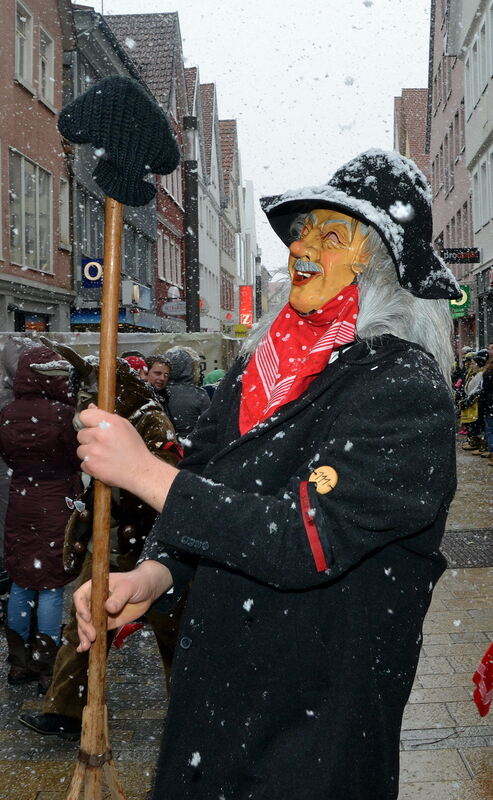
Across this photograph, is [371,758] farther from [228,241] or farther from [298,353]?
[228,241]

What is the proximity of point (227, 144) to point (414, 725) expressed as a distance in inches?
2248

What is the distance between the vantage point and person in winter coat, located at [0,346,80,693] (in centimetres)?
495

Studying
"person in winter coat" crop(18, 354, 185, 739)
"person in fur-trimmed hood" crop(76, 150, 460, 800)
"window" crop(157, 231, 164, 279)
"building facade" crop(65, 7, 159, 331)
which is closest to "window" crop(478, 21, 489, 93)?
"building facade" crop(65, 7, 159, 331)

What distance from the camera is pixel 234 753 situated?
66.8 inches

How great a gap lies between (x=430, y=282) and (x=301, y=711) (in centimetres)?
88

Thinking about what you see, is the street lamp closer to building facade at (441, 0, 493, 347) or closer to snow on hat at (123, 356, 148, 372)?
snow on hat at (123, 356, 148, 372)

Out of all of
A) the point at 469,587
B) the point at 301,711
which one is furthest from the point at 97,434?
the point at 469,587

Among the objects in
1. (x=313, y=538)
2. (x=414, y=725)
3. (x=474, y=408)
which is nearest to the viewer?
(x=313, y=538)

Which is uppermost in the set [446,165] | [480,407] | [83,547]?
[446,165]

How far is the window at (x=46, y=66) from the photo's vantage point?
17.8m

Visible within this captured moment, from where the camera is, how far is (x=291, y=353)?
1962 millimetres

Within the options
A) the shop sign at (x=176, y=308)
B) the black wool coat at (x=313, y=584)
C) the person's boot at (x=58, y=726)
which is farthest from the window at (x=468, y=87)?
the black wool coat at (x=313, y=584)

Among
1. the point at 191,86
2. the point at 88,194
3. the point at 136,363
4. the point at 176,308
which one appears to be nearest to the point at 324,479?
the point at 136,363

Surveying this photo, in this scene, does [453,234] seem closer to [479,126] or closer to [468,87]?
[468,87]
